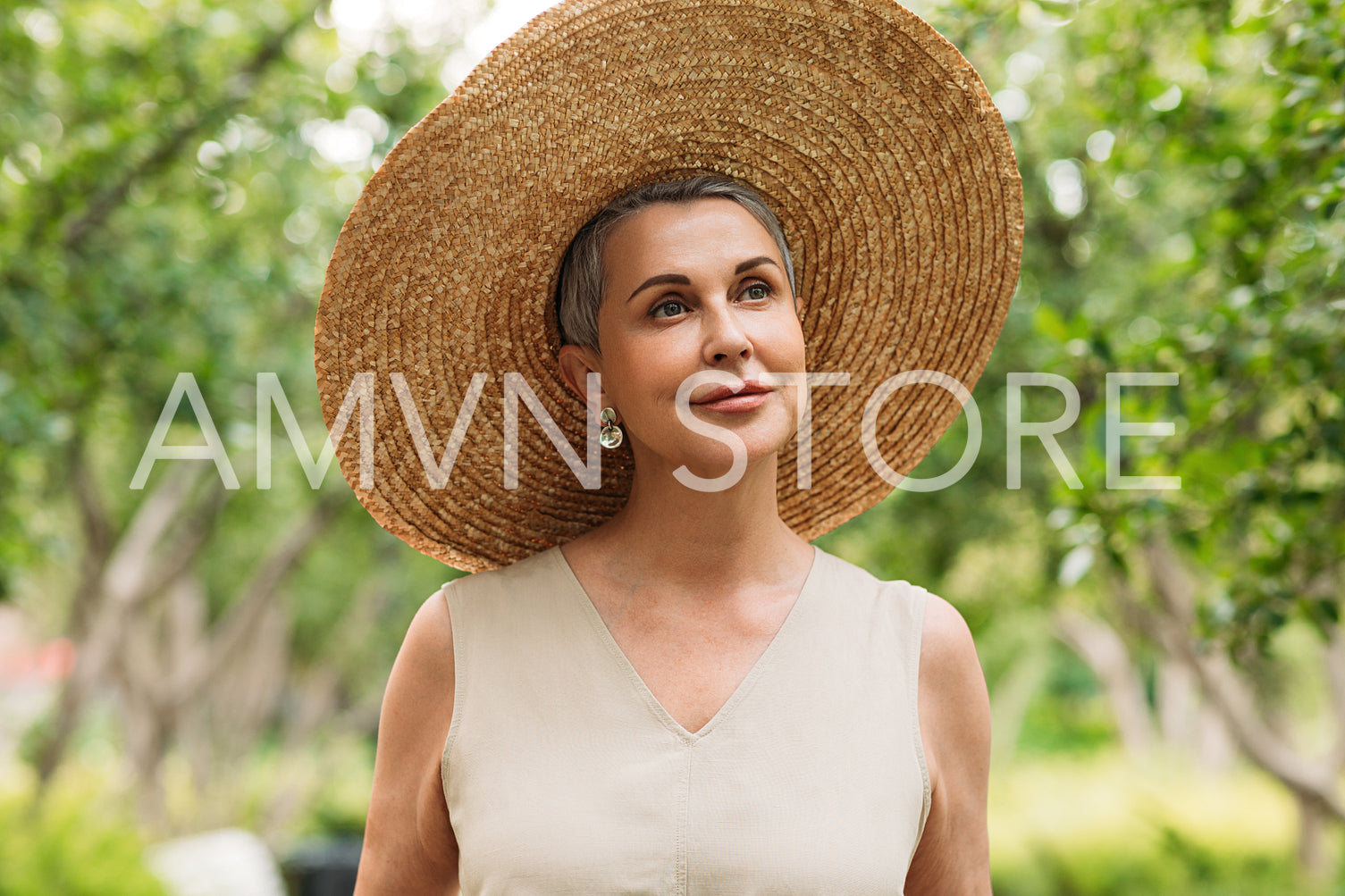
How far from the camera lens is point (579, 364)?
1782 millimetres

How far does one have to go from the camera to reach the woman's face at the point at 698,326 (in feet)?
5.14

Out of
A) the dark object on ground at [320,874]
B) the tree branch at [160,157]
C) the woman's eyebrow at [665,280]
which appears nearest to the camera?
the woman's eyebrow at [665,280]

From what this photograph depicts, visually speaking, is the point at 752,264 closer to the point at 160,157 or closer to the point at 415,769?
the point at 415,769

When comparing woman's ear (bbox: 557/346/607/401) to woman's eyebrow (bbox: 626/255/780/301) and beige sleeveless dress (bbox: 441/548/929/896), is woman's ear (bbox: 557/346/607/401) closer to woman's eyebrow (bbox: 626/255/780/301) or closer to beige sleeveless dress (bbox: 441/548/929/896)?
woman's eyebrow (bbox: 626/255/780/301)

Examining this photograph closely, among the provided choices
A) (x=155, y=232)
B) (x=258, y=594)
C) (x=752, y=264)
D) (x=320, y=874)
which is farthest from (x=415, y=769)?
(x=320, y=874)

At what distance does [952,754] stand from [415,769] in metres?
0.83

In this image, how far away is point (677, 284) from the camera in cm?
162

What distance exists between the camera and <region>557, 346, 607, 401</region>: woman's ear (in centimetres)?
176

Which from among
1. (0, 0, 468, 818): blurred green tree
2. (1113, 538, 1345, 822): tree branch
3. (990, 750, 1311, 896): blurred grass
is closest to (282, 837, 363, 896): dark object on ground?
(0, 0, 468, 818): blurred green tree

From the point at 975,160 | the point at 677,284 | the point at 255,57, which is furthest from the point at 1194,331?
the point at 255,57

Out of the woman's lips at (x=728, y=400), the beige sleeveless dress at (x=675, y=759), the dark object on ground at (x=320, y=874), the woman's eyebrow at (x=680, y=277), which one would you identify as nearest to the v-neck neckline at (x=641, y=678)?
the beige sleeveless dress at (x=675, y=759)

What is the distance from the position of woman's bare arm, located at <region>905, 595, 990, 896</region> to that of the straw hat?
15.4 inches

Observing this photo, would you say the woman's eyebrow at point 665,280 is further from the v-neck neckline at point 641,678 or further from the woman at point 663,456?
the v-neck neckline at point 641,678

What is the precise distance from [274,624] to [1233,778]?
12529mm
